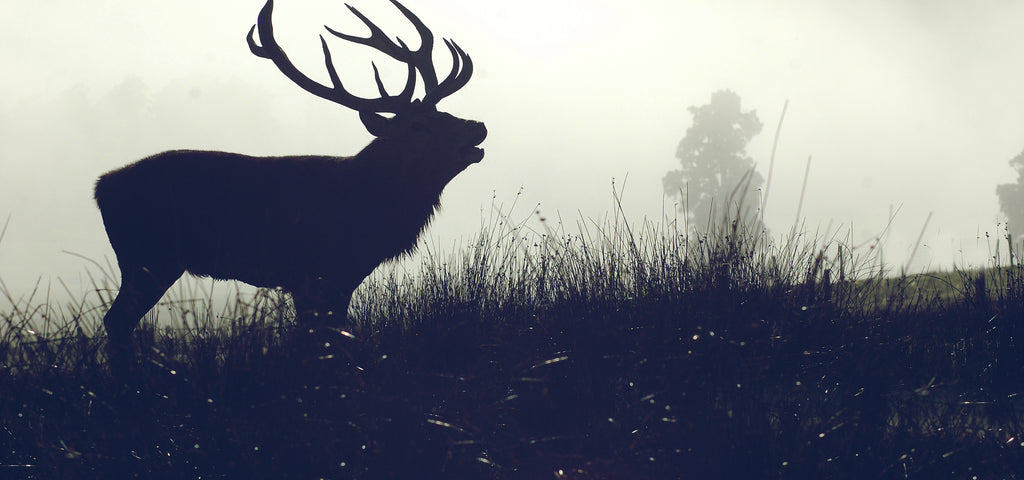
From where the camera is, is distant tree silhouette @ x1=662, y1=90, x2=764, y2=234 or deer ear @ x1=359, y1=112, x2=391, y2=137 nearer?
deer ear @ x1=359, y1=112, x2=391, y2=137

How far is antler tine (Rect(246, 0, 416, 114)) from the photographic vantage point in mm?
4844

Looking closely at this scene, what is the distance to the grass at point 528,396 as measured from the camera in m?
2.25

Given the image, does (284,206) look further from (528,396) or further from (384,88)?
(528,396)

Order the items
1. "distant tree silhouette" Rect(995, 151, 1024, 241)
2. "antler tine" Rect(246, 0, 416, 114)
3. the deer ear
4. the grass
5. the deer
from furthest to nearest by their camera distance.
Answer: "distant tree silhouette" Rect(995, 151, 1024, 241)
"antler tine" Rect(246, 0, 416, 114)
the deer ear
the deer
the grass

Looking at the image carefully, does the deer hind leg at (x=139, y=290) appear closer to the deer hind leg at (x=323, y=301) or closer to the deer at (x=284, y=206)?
the deer at (x=284, y=206)

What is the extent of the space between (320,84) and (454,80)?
Result: 98 cm

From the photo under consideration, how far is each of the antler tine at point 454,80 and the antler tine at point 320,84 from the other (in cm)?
22

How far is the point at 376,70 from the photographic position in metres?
4.85

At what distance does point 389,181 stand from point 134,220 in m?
1.74

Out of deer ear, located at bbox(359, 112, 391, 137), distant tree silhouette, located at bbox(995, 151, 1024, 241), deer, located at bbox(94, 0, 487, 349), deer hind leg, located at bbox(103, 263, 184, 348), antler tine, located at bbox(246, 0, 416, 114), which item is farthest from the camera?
distant tree silhouette, located at bbox(995, 151, 1024, 241)

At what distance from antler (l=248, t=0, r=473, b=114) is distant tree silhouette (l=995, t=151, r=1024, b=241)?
100 feet

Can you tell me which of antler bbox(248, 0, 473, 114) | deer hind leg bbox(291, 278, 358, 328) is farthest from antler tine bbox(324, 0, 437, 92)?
deer hind leg bbox(291, 278, 358, 328)

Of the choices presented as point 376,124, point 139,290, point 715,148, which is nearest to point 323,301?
point 376,124

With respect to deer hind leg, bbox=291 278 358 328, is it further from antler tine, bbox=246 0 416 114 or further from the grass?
antler tine, bbox=246 0 416 114
